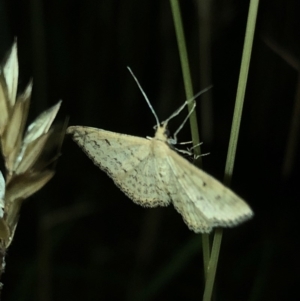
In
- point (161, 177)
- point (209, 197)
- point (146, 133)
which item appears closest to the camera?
point (209, 197)

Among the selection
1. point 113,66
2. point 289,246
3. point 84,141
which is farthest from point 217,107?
point 84,141

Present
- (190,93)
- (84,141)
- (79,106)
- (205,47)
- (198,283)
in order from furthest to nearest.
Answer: (79,106)
(198,283)
(205,47)
(84,141)
(190,93)

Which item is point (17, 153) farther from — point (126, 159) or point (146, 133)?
point (146, 133)

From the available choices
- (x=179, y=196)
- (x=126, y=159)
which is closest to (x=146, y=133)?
(x=126, y=159)

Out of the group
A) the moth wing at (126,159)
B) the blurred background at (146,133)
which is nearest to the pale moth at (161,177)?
the moth wing at (126,159)

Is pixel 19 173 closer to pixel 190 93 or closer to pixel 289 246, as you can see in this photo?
pixel 190 93

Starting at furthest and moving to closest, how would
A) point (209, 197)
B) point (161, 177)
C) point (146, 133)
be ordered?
point (146, 133), point (161, 177), point (209, 197)

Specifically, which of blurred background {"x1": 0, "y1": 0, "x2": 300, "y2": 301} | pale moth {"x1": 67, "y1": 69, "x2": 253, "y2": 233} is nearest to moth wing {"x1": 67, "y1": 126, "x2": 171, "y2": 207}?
pale moth {"x1": 67, "y1": 69, "x2": 253, "y2": 233}
